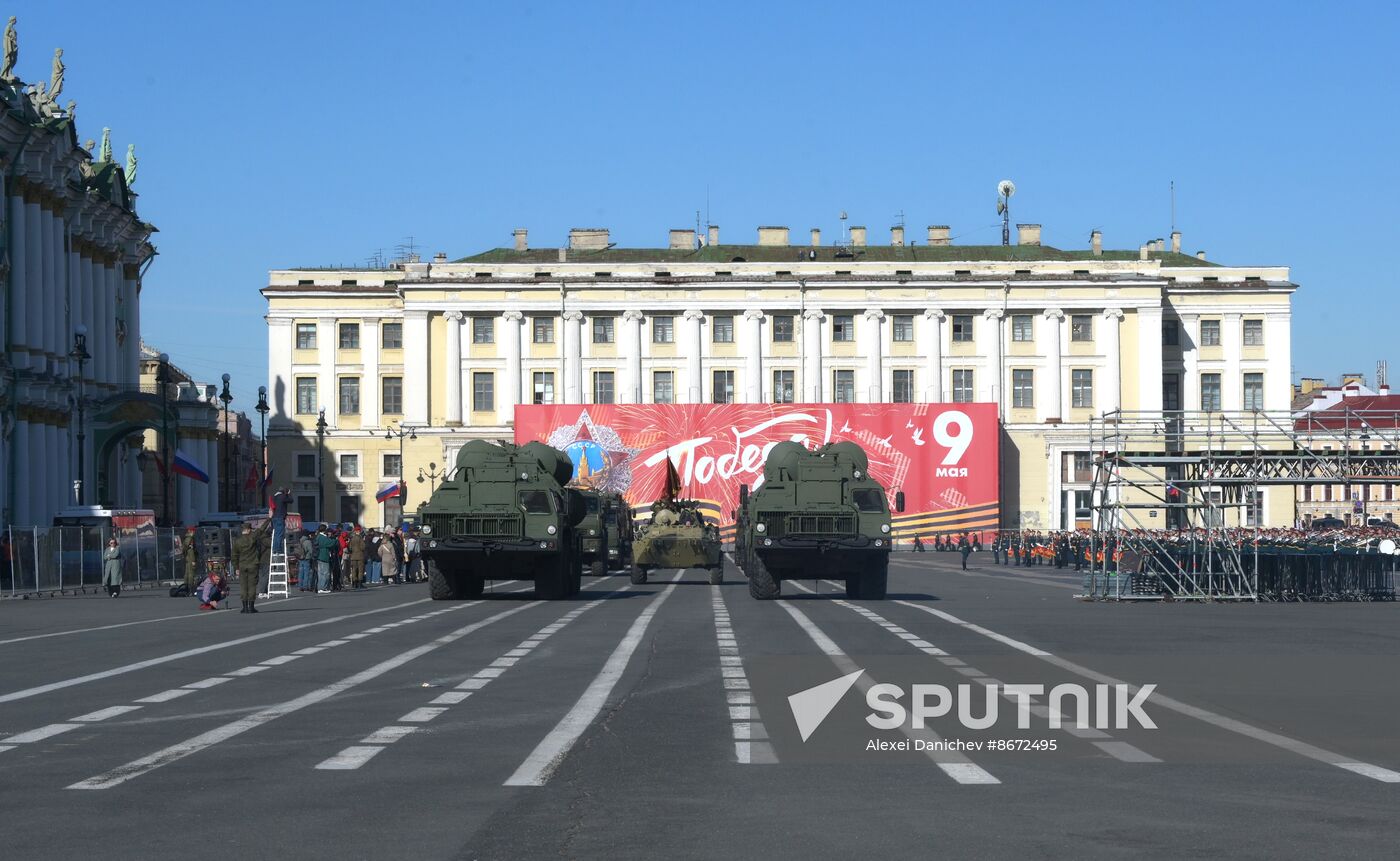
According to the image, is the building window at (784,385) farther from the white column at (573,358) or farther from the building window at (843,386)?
the white column at (573,358)

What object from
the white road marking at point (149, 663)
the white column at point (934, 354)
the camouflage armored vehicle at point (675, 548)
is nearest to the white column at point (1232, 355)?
the white column at point (934, 354)

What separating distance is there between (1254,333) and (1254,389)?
141 inches

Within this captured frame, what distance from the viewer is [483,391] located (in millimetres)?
116750

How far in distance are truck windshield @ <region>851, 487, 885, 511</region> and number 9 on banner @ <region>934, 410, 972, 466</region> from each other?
209 feet

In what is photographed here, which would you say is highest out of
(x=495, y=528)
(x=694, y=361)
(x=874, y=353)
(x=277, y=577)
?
(x=874, y=353)

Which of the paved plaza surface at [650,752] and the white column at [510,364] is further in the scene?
the white column at [510,364]

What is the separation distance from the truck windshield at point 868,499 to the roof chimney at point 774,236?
84721 millimetres

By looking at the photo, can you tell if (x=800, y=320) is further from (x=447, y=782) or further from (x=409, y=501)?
(x=447, y=782)

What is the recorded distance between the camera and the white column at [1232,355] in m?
120

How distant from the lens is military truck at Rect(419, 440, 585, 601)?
3978cm

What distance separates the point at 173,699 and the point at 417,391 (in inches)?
3922

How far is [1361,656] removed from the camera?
2312 centimetres

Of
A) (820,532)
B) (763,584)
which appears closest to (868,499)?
(820,532)

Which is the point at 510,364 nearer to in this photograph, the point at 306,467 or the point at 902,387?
the point at 306,467
